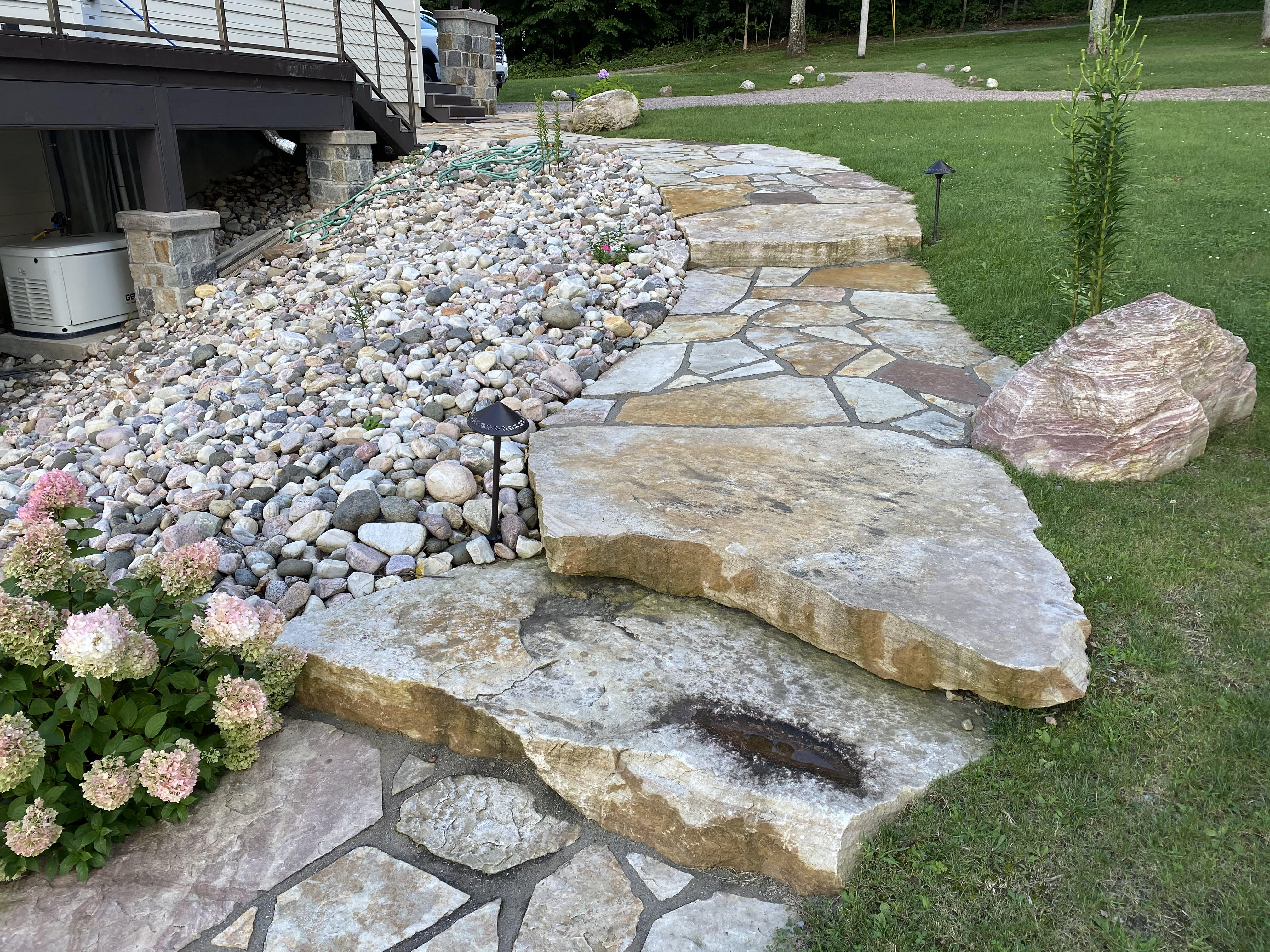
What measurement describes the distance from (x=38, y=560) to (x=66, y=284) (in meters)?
5.59

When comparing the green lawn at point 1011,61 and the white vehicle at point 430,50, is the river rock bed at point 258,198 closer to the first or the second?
the white vehicle at point 430,50

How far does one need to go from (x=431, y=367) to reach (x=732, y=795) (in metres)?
2.84

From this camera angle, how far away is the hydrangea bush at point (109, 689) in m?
1.97

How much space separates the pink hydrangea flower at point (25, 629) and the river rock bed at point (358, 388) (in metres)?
0.54

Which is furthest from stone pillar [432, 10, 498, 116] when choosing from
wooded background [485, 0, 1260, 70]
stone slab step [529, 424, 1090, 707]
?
wooded background [485, 0, 1260, 70]

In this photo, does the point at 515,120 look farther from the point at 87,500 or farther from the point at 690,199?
the point at 87,500

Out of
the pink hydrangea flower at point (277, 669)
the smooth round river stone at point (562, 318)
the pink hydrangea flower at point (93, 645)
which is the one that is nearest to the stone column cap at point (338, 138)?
the smooth round river stone at point (562, 318)

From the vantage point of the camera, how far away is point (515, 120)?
11766mm

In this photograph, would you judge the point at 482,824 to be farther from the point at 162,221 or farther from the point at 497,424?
the point at 162,221

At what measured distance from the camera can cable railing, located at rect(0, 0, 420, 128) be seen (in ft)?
22.4

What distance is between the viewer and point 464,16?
1224 centimetres

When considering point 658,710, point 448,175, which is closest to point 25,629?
point 658,710

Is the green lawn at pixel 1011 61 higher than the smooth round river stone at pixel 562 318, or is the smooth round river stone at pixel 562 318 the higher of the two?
the green lawn at pixel 1011 61

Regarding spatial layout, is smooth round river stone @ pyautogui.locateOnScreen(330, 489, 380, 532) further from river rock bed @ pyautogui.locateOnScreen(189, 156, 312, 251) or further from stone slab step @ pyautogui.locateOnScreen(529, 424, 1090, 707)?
river rock bed @ pyautogui.locateOnScreen(189, 156, 312, 251)
